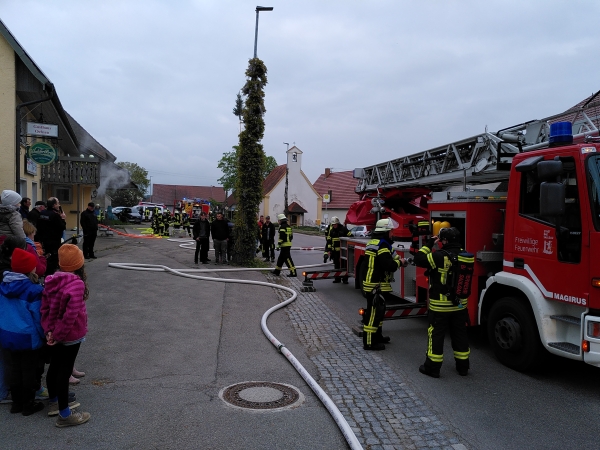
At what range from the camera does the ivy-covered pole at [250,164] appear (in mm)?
14648

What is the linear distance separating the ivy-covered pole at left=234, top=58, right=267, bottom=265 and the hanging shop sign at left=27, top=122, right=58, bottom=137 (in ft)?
17.3

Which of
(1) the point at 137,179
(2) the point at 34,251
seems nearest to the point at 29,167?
(2) the point at 34,251

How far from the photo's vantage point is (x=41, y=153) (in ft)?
42.8

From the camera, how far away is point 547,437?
3963 mm

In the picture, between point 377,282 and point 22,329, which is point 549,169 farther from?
point 22,329

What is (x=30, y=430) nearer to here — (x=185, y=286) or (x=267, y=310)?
(x=267, y=310)

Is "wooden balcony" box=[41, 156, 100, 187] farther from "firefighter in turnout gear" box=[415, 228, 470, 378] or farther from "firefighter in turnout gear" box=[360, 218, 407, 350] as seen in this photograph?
"firefighter in turnout gear" box=[415, 228, 470, 378]

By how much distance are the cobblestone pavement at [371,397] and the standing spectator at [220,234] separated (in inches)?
274

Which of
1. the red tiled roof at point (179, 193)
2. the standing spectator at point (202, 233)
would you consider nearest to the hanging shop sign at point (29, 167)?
the standing spectator at point (202, 233)

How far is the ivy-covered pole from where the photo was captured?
48.1 feet

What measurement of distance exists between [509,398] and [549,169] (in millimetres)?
2404

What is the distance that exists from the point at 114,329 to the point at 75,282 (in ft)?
10.3

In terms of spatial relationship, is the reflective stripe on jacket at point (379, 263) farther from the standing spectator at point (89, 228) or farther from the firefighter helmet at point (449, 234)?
the standing spectator at point (89, 228)

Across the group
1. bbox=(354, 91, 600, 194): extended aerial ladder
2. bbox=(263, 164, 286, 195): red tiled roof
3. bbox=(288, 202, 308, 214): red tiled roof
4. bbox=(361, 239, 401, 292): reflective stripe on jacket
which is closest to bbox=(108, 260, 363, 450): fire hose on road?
bbox=(361, 239, 401, 292): reflective stripe on jacket
